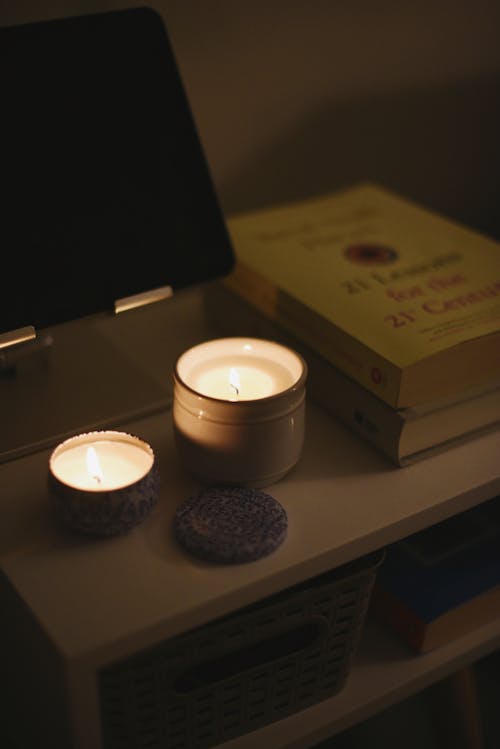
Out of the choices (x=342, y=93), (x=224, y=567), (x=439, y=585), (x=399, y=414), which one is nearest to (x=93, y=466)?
(x=224, y=567)

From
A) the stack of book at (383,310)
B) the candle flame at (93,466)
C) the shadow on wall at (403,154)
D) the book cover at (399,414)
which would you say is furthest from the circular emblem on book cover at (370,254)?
the candle flame at (93,466)

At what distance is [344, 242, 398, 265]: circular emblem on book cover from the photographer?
2.78 ft

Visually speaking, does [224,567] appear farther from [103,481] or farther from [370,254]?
[370,254]

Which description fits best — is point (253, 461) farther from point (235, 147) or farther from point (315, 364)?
point (235, 147)

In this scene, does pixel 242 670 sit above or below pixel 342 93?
below

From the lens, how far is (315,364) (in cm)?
Answer: 78

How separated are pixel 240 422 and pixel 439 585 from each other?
0.28 meters

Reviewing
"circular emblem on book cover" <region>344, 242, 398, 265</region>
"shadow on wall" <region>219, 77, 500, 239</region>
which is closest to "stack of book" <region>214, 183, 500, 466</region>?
"circular emblem on book cover" <region>344, 242, 398, 265</region>

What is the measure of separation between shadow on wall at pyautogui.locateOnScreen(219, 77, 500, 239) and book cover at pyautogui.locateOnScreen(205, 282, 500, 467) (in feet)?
1.04

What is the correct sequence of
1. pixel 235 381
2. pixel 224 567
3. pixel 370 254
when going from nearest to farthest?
pixel 224 567
pixel 235 381
pixel 370 254

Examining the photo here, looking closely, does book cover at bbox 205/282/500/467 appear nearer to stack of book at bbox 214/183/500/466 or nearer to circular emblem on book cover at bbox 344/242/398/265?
stack of book at bbox 214/183/500/466

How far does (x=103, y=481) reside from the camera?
2.14 feet

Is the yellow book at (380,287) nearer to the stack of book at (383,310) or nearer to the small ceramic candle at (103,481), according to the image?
the stack of book at (383,310)

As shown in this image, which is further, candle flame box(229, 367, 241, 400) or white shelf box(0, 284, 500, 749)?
candle flame box(229, 367, 241, 400)
